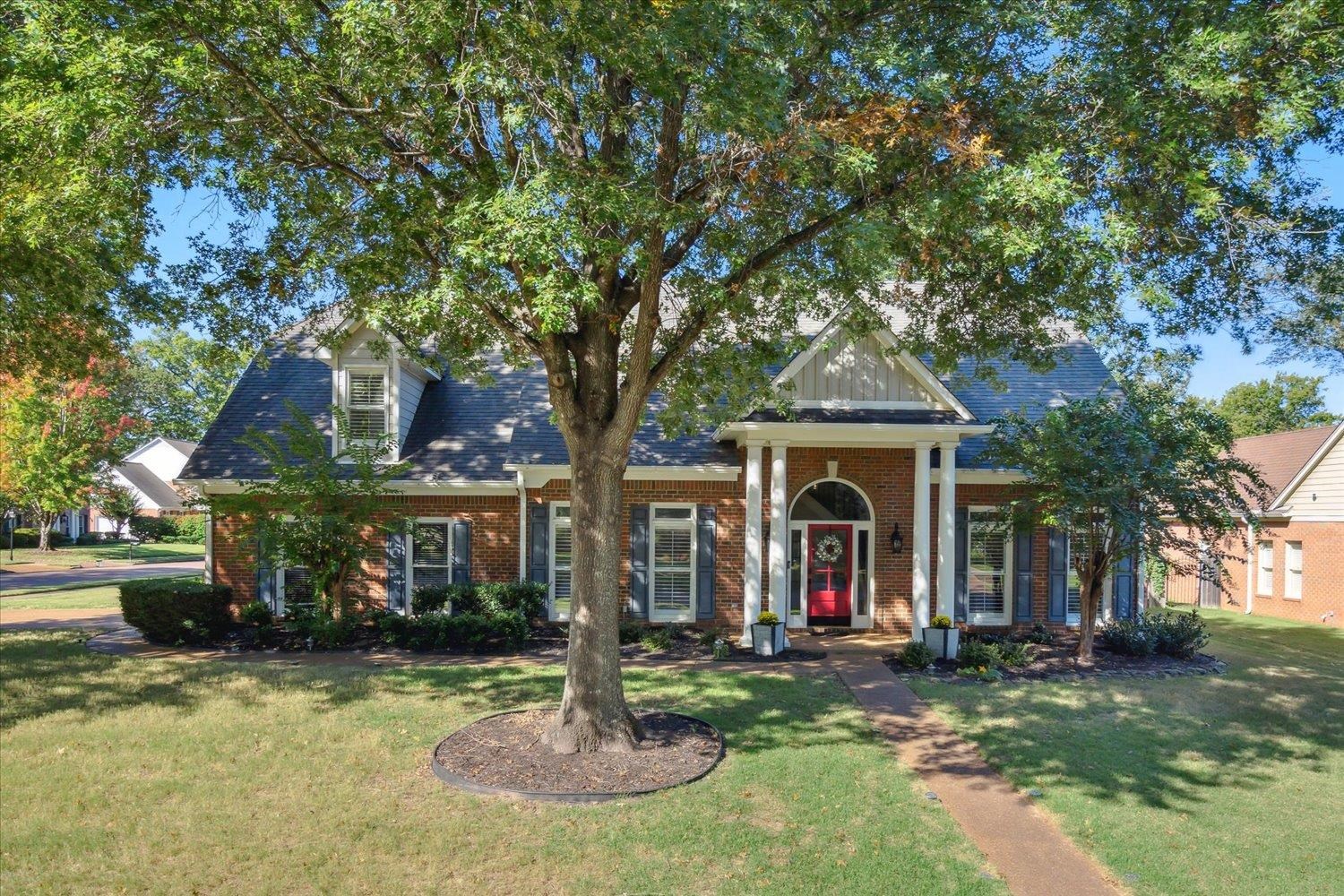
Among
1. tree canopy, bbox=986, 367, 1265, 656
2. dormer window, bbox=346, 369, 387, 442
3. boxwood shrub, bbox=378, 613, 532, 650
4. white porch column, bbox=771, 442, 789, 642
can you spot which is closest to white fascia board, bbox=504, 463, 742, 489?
white porch column, bbox=771, 442, 789, 642

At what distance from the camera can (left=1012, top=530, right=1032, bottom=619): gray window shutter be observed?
14.7 metres

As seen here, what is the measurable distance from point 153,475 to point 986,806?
62180mm

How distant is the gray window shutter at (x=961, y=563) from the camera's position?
14656 millimetres

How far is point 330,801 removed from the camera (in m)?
6.29

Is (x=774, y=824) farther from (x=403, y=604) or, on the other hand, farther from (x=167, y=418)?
(x=167, y=418)

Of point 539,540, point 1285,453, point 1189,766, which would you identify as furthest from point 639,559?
point 1285,453

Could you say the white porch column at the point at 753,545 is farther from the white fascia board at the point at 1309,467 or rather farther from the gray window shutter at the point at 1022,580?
the white fascia board at the point at 1309,467

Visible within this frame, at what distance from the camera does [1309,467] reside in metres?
20.2

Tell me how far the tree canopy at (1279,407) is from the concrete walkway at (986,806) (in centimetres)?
3939

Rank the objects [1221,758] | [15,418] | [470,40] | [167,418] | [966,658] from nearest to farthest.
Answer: [470,40]
[1221,758]
[966,658]
[15,418]
[167,418]

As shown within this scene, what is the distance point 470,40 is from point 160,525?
46.9m

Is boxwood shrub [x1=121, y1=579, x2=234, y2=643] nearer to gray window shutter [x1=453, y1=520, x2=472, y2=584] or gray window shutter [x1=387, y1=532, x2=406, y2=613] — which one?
gray window shutter [x1=387, y1=532, x2=406, y2=613]

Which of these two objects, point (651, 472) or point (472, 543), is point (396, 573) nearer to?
point (472, 543)

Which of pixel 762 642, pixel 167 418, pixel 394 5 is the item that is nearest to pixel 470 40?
pixel 394 5
